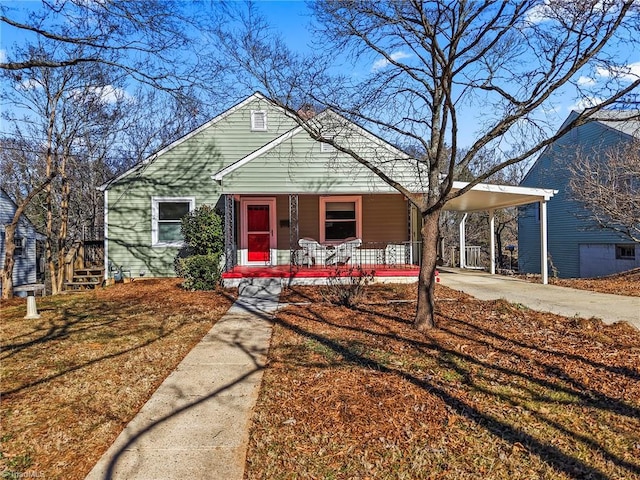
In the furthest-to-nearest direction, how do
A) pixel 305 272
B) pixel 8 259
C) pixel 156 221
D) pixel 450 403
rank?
1. pixel 156 221
2. pixel 8 259
3. pixel 305 272
4. pixel 450 403

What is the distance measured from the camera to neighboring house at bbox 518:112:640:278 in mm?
18773

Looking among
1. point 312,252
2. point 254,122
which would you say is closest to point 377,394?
point 312,252

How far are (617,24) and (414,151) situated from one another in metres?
8.34

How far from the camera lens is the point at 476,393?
4125 mm

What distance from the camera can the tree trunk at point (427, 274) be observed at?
6465mm

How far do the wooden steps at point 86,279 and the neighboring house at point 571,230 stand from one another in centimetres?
1715

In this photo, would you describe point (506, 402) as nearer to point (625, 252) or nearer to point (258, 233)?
point (258, 233)

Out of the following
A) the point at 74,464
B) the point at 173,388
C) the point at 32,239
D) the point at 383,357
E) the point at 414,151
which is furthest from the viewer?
the point at 32,239

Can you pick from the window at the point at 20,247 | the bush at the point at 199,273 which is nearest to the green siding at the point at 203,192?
the bush at the point at 199,273

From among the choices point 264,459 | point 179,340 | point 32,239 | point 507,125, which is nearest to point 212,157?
point 179,340

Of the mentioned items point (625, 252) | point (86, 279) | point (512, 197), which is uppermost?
point (512, 197)

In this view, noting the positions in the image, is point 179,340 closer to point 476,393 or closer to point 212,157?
point 476,393

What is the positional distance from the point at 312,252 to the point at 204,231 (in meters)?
3.17

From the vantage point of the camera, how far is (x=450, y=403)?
12.8 feet
